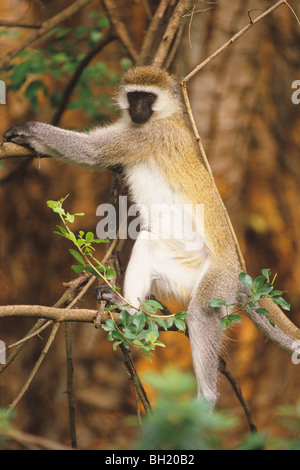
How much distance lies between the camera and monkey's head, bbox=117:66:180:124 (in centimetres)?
369

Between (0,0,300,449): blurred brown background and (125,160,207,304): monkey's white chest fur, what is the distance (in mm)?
1325

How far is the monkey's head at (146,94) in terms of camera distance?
12.1 feet

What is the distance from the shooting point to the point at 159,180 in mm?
3551

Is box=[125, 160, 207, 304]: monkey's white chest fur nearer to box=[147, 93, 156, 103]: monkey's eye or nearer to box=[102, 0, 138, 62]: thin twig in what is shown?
box=[147, 93, 156, 103]: monkey's eye

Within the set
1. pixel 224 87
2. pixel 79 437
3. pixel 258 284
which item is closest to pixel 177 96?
pixel 224 87

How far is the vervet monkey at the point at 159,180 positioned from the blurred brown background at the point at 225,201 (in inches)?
42.4

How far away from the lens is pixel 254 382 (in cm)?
545

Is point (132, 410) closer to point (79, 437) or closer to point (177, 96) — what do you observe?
point (79, 437)

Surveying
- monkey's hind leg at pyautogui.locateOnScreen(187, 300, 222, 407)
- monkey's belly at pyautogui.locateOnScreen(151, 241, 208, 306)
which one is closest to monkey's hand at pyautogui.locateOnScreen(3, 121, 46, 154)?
monkey's belly at pyautogui.locateOnScreen(151, 241, 208, 306)

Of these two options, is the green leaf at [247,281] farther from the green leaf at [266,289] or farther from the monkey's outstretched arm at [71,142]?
the monkey's outstretched arm at [71,142]

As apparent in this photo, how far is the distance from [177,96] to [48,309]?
6.94 feet

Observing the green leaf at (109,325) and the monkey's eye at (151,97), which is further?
the monkey's eye at (151,97)

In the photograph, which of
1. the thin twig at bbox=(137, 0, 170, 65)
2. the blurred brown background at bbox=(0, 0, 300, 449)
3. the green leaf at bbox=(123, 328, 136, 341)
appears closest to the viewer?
the green leaf at bbox=(123, 328, 136, 341)

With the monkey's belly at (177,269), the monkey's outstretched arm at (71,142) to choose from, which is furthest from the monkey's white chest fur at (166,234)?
the monkey's outstretched arm at (71,142)
